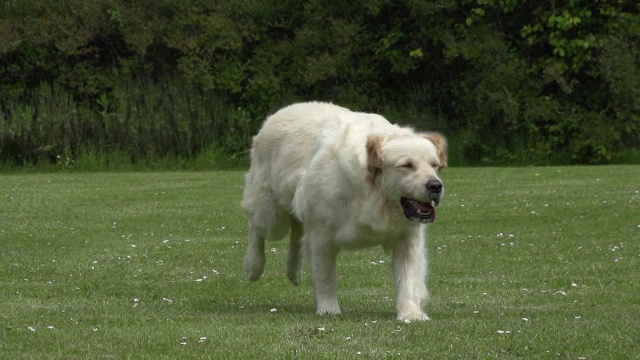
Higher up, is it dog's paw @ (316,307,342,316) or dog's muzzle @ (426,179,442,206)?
dog's muzzle @ (426,179,442,206)

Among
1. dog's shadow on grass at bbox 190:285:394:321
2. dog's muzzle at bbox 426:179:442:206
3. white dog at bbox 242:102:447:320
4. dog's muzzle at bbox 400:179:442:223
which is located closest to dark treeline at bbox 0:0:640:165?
dog's shadow on grass at bbox 190:285:394:321

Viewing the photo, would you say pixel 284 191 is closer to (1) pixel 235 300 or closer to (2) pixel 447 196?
(1) pixel 235 300

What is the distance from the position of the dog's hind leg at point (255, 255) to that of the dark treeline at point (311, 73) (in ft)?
49.0

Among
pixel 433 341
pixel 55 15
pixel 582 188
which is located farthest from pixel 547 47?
pixel 433 341

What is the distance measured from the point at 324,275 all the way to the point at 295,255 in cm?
120

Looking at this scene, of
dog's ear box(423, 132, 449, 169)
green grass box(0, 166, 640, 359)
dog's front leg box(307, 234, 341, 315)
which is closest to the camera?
green grass box(0, 166, 640, 359)

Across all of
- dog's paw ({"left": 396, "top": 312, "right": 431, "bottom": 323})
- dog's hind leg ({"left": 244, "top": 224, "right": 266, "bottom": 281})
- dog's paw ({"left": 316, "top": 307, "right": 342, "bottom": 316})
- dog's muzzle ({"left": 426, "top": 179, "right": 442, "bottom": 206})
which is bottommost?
dog's paw ({"left": 316, "top": 307, "right": 342, "bottom": 316})

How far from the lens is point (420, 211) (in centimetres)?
780

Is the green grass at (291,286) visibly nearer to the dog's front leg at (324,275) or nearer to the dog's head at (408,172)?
the dog's front leg at (324,275)

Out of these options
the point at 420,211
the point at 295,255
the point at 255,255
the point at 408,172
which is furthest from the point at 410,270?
the point at 255,255

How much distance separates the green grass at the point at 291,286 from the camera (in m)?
6.70

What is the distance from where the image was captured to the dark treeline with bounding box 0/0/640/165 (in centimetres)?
2422

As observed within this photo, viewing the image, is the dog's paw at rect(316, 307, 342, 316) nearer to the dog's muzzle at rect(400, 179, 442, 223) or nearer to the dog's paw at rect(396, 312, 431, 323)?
the dog's paw at rect(396, 312, 431, 323)

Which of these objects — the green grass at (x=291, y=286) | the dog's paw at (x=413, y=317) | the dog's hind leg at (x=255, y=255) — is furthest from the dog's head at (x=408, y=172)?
the dog's hind leg at (x=255, y=255)
